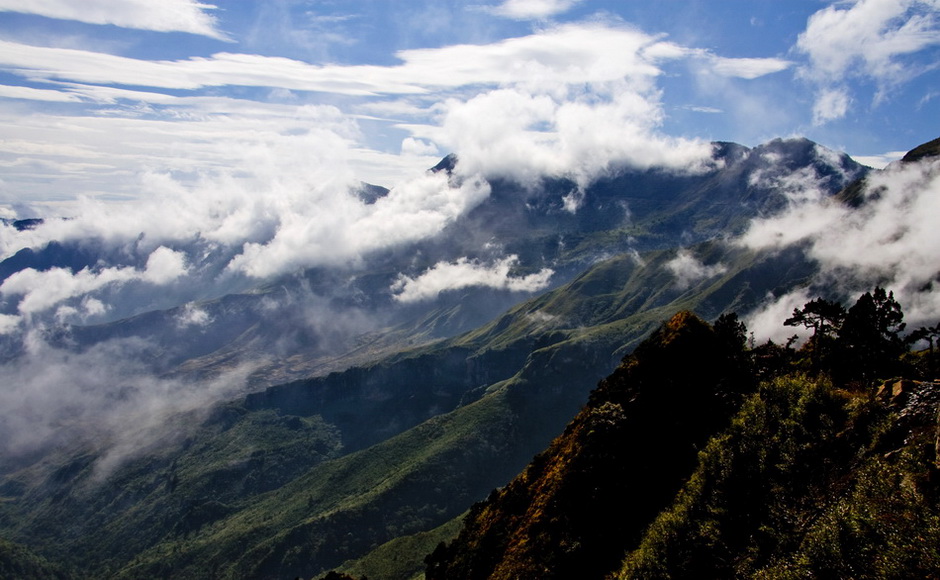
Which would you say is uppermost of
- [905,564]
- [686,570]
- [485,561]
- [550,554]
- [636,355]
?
[636,355]

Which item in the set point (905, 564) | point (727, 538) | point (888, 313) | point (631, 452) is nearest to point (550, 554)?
point (631, 452)

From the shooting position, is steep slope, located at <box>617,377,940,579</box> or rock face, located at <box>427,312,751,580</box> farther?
rock face, located at <box>427,312,751,580</box>

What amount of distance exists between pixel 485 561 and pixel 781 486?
1428 inches

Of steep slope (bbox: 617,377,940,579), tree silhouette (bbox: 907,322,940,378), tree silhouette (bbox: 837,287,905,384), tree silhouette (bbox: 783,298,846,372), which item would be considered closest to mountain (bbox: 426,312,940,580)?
steep slope (bbox: 617,377,940,579)

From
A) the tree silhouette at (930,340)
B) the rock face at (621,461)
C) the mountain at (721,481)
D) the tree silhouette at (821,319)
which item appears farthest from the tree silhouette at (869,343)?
the rock face at (621,461)

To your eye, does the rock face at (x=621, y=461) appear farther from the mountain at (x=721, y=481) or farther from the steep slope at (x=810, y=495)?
the steep slope at (x=810, y=495)

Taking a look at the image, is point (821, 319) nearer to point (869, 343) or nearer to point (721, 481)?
point (869, 343)

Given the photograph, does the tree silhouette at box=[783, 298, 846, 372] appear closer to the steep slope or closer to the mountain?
the mountain

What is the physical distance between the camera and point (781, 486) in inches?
1667

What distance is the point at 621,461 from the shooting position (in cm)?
5378

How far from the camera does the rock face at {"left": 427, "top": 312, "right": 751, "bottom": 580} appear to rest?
50.8 m

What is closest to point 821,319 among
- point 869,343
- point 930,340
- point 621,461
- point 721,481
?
point 869,343

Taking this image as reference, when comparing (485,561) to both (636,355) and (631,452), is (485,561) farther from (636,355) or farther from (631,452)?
(636,355)

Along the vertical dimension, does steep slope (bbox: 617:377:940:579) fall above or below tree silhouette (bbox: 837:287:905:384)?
below
